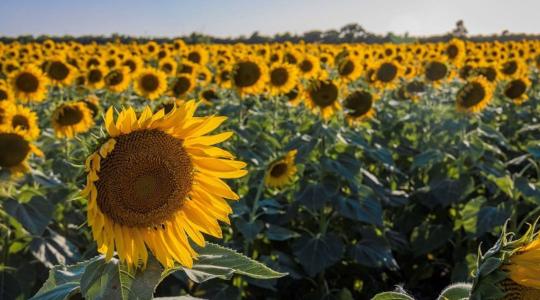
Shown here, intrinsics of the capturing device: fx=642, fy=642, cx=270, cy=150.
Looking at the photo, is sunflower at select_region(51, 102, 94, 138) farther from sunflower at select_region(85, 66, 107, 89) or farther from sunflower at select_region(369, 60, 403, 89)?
sunflower at select_region(369, 60, 403, 89)

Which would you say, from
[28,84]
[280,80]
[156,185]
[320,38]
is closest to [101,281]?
[156,185]

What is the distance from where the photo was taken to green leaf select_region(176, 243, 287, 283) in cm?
156

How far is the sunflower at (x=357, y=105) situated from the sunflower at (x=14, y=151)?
2672 mm

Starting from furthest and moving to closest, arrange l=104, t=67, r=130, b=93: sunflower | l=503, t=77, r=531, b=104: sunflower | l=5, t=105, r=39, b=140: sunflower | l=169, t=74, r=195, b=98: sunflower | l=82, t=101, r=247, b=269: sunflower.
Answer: l=104, t=67, r=130, b=93: sunflower → l=503, t=77, r=531, b=104: sunflower → l=169, t=74, r=195, b=98: sunflower → l=5, t=105, r=39, b=140: sunflower → l=82, t=101, r=247, b=269: sunflower

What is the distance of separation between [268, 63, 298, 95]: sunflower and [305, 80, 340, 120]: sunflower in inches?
53.2

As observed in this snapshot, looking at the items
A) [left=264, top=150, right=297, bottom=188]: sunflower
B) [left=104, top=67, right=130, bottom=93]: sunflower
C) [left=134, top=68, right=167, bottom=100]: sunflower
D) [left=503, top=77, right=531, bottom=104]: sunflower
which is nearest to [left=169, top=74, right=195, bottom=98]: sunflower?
[left=134, top=68, right=167, bottom=100]: sunflower

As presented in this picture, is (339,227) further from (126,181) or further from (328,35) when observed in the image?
(328,35)

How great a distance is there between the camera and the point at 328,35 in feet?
96.9

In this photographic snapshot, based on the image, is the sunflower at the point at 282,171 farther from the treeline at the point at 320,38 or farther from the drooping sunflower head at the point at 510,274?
the treeline at the point at 320,38

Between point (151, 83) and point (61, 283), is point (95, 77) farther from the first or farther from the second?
point (61, 283)

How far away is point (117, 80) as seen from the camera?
8117 mm

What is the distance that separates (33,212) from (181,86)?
413 cm

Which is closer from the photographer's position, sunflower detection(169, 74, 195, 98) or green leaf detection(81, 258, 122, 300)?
green leaf detection(81, 258, 122, 300)

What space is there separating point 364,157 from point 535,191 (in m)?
2.22
